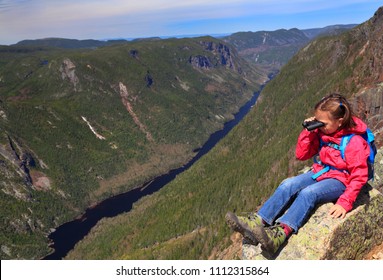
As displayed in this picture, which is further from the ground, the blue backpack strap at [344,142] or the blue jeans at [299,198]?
the blue backpack strap at [344,142]

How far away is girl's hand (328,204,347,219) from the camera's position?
1377 cm

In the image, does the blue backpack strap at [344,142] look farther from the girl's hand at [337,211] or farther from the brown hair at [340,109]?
the girl's hand at [337,211]

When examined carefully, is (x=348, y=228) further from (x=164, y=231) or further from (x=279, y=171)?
(x=164, y=231)

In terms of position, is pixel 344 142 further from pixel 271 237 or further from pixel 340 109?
pixel 271 237

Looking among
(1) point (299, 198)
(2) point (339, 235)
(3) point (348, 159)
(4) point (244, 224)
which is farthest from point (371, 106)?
(4) point (244, 224)

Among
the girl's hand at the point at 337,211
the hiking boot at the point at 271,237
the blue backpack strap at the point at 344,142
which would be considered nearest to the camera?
the hiking boot at the point at 271,237

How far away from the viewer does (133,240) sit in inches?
7323

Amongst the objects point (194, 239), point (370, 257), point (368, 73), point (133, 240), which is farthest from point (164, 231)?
point (370, 257)

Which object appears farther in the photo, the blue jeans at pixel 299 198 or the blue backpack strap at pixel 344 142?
the blue jeans at pixel 299 198

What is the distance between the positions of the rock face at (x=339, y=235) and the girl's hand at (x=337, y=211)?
497 millimetres

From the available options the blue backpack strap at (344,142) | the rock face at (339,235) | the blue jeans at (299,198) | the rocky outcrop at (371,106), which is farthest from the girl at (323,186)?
the rocky outcrop at (371,106)

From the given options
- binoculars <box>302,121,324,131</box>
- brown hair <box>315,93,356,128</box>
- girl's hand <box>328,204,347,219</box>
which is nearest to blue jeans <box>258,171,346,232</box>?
girl's hand <box>328,204,347,219</box>

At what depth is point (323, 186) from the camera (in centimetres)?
1416

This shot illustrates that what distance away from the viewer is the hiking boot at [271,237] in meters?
12.9
